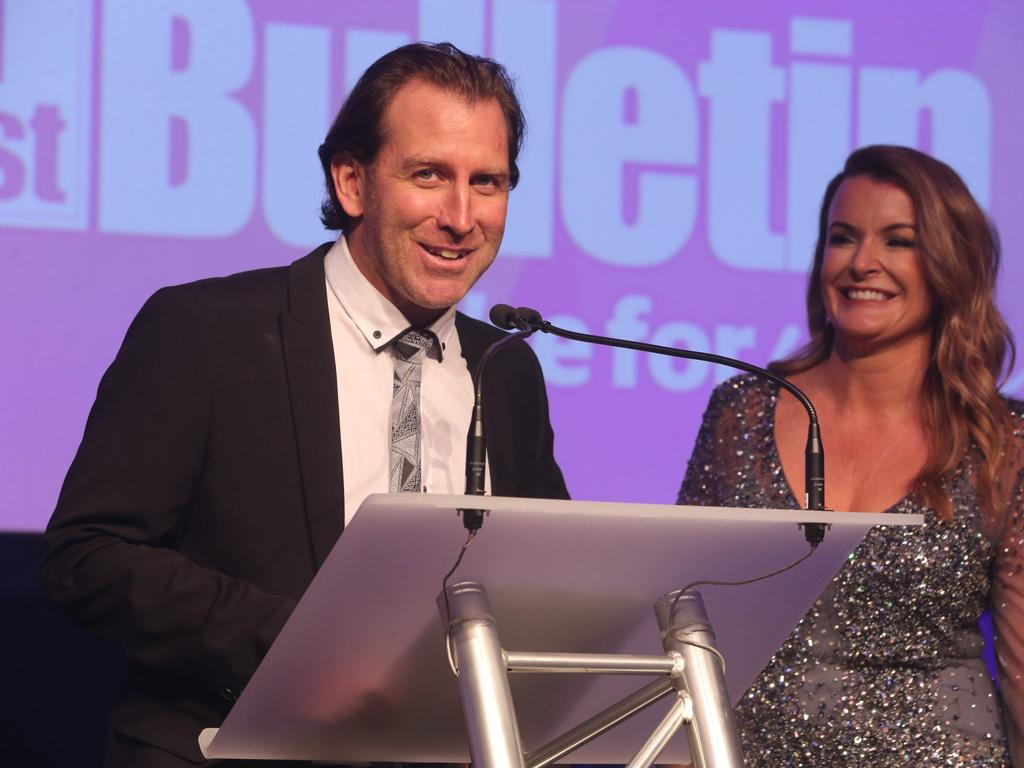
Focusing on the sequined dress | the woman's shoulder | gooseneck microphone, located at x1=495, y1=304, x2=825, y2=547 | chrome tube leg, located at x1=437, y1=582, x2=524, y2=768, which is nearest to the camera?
chrome tube leg, located at x1=437, y1=582, x2=524, y2=768

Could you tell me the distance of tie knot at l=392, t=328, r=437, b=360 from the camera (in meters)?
2.23

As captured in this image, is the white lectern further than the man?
No

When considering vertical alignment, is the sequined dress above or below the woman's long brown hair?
below

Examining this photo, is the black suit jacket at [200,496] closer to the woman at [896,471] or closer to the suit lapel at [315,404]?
the suit lapel at [315,404]

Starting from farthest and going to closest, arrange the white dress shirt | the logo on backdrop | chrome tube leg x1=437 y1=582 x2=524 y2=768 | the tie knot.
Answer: the logo on backdrop
the tie knot
the white dress shirt
chrome tube leg x1=437 y1=582 x2=524 y2=768

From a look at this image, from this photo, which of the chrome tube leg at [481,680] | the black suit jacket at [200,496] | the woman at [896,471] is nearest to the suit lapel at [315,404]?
Result: the black suit jacket at [200,496]

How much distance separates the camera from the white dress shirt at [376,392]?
2.10m

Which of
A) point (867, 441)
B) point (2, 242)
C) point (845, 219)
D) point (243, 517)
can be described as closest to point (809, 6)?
point (845, 219)

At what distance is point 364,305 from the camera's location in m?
2.20

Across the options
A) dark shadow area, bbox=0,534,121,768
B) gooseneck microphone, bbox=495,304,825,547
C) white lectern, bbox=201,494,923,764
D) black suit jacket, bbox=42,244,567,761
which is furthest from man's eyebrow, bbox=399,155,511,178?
dark shadow area, bbox=0,534,121,768

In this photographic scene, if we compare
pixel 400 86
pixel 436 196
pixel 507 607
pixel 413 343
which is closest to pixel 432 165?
pixel 436 196

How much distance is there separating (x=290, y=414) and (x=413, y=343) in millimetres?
293

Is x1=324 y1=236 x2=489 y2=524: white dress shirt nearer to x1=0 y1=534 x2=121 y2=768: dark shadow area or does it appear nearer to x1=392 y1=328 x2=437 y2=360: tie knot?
x1=392 y1=328 x2=437 y2=360: tie knot

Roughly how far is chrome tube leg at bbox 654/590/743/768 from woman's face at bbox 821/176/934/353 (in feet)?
4.98
